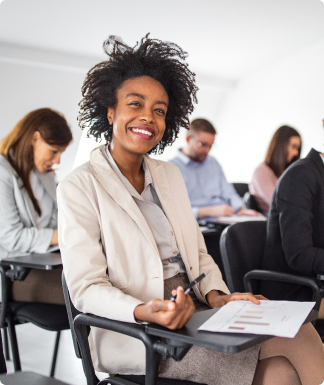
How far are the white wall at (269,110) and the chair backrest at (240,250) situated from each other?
164 inches

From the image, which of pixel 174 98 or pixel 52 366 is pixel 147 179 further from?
pixel 52 366

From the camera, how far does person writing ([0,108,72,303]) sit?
2270 millimetres

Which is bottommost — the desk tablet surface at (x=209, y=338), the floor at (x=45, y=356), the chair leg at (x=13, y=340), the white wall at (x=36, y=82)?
the floor at (x=45, y=356)

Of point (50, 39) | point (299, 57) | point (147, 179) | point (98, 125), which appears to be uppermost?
point (299, 57)

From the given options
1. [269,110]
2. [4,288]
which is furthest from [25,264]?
[269,110]

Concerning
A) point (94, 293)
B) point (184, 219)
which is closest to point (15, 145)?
point (184, 219)

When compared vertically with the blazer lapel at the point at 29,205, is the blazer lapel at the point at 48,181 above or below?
above

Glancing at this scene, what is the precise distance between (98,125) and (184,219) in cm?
52

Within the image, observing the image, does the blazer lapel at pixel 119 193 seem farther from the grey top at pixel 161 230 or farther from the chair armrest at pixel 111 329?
the chair armrest at pixel 111 329

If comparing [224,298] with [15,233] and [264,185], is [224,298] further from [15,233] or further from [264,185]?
[264,185]

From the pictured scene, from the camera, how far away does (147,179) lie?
1.51 meters

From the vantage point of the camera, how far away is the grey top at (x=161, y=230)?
54.4 inches

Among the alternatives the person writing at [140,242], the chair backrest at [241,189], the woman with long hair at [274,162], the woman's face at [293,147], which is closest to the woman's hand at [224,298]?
the person writing at [140,242]

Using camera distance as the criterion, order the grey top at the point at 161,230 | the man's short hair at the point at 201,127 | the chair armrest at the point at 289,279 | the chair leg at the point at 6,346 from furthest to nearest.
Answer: the man's short hair at the point at 201,127 → the chair leg at the point at 6,346 → the chair armrest at the point at 289,279 → the grey top at the point at 161,230
